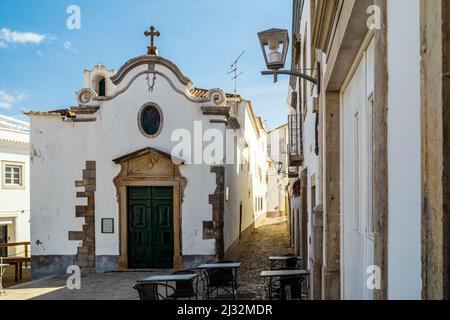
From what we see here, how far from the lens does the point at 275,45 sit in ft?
20.3

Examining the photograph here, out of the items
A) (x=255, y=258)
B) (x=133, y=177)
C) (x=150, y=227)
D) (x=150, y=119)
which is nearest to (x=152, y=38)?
(x=150, y=119)

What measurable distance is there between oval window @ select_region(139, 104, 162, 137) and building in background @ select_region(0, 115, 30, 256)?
11.6 m

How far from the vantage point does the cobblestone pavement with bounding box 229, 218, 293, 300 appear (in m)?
10.3

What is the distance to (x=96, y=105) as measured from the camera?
45.7 ft

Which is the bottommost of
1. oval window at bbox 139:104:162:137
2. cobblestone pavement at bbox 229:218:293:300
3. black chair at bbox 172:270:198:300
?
cobblestone pavement at bbox 229:218:293:300

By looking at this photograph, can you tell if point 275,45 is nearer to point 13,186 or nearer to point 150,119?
point 150,119

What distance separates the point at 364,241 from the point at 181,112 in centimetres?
1066

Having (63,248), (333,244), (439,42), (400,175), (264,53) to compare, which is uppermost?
(264,53)

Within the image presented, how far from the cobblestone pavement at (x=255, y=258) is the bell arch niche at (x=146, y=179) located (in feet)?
7.99

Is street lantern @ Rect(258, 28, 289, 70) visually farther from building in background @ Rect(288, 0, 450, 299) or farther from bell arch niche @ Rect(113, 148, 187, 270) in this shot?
bell arch niche @ Rect(113, 148, 187, 270)

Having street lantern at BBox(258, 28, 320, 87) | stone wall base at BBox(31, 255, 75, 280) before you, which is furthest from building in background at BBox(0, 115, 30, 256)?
street lantern at BBox(258, 28, 320, 87)

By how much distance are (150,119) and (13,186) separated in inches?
488
